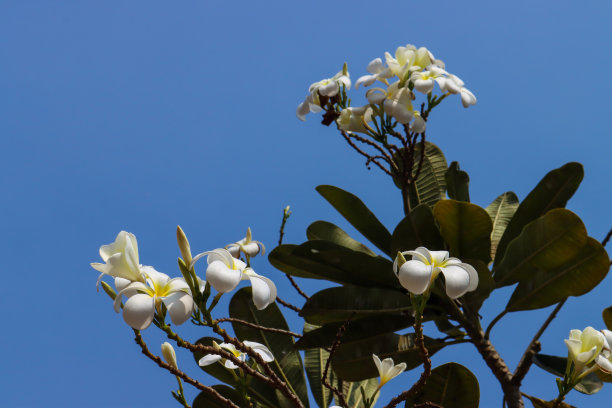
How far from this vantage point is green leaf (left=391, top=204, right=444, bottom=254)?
1965 mm

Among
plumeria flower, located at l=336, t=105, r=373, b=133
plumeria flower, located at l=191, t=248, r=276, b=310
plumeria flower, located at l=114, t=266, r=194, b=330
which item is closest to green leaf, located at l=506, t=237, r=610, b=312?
plumeria flower, located at l=336, t=105, r=373, b=133

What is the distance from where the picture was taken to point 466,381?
1802 millimetres

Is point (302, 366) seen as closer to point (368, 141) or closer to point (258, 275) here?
point (368, 141)

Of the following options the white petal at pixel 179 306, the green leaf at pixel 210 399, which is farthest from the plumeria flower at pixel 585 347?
the green leaf at pixel 210 399

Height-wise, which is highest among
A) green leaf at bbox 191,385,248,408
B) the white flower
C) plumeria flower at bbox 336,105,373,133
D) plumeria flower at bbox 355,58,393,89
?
plumeria flower at bbox 355,58,393,89

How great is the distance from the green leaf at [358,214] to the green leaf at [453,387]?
0.62m

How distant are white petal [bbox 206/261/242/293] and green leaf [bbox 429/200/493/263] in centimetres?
95

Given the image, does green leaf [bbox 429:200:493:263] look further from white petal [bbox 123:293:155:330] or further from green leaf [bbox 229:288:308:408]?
white petal [bbox 123:293:155:330]

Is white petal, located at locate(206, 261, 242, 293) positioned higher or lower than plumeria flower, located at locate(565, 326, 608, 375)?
higher

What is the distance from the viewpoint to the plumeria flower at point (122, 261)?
46.0 inches

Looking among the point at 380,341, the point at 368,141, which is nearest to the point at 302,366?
the point at 380,341

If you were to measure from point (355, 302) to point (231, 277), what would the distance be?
91cm

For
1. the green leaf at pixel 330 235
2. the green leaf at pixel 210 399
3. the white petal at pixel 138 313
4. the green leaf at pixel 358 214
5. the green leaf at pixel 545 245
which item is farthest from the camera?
the green leaf at pixel 330 235

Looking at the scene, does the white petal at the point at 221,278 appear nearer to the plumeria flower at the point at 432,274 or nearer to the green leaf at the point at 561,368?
the plumeria flower at the point at 432,274
